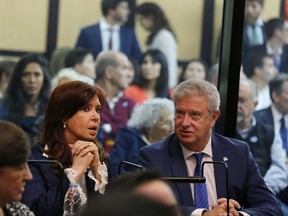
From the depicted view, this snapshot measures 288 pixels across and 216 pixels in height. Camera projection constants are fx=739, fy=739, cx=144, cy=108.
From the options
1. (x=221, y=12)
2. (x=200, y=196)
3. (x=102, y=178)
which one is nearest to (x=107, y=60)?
(x=221, y=12)

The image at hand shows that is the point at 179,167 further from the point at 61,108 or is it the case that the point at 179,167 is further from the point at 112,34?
the point at 112,34

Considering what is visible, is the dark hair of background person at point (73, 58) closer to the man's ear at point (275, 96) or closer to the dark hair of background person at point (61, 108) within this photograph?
the man's ear at point (275, 96)

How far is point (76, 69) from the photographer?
5.08 meters

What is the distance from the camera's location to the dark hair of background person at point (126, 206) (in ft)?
3.77

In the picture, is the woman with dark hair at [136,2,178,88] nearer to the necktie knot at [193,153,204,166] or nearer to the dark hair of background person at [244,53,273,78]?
the dark hair of background person at [244,53,273,78]

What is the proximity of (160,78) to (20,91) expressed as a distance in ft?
3.32

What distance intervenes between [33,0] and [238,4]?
1.41 metres

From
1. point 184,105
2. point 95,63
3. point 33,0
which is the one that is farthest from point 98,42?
point 184,105

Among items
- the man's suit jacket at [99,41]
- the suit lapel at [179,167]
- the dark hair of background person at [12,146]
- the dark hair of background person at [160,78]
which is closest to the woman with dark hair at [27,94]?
the man's suit jacket at [99,41]

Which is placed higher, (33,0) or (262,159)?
(33,0)

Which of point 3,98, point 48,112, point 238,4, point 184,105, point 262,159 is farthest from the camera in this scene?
point 262,159

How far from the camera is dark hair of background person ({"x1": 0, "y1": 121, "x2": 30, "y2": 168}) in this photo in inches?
84.9

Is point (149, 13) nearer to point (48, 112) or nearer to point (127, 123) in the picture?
point (127, 123)

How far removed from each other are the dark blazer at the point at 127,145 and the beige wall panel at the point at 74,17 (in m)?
0.71
